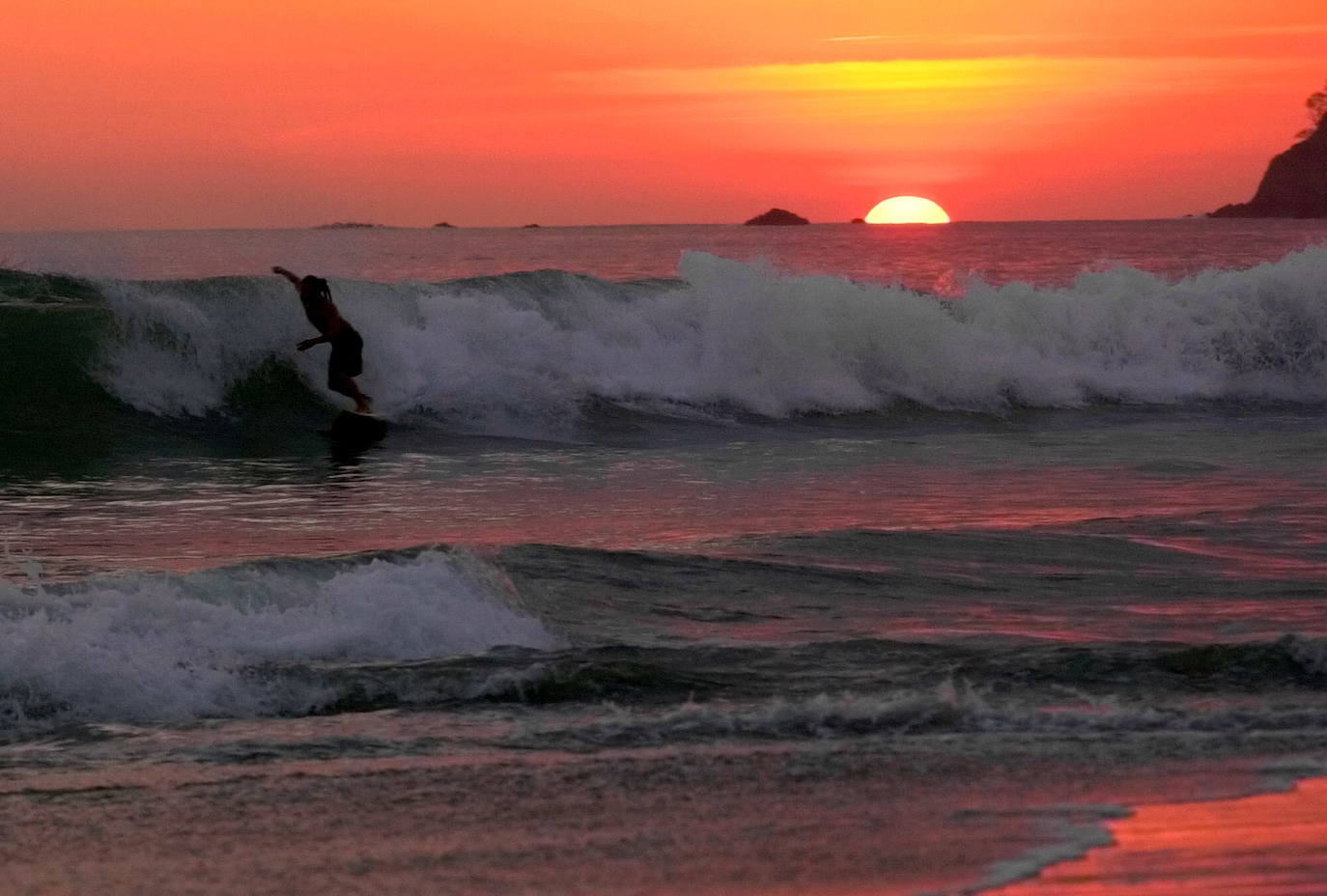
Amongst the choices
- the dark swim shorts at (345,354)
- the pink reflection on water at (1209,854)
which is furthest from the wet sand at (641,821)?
the dark swim shorts at (345,354)

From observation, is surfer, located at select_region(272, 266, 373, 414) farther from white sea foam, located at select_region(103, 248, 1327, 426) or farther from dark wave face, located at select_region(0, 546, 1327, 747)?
dark wave face, located at select_region(0, 546, 1327, 747)

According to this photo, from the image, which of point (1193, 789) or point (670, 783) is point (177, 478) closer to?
point (670, 783)

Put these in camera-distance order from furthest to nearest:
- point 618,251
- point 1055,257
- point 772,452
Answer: point 618,251
point 1055,257
point 772,452

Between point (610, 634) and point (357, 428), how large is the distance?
9.76 meters

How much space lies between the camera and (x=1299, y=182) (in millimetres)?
143875

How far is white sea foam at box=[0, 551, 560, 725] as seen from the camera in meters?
6.36

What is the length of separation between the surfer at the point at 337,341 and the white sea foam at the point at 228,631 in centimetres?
923

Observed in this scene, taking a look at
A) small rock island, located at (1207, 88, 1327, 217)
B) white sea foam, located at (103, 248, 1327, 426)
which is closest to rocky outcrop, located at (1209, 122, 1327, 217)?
small rock island, located at (1207, 88, 1327, 217)

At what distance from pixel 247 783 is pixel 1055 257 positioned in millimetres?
58933

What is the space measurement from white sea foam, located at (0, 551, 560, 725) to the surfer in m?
9.23

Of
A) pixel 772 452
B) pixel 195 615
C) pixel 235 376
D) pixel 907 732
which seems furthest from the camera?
pixel 235 376

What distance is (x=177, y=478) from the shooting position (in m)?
13.5

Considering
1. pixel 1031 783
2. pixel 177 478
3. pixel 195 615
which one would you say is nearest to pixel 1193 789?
pixel 1031 783

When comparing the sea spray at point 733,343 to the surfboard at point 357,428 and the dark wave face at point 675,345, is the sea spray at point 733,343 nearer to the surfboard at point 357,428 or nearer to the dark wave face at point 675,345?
the dark wave face at point 675,345
